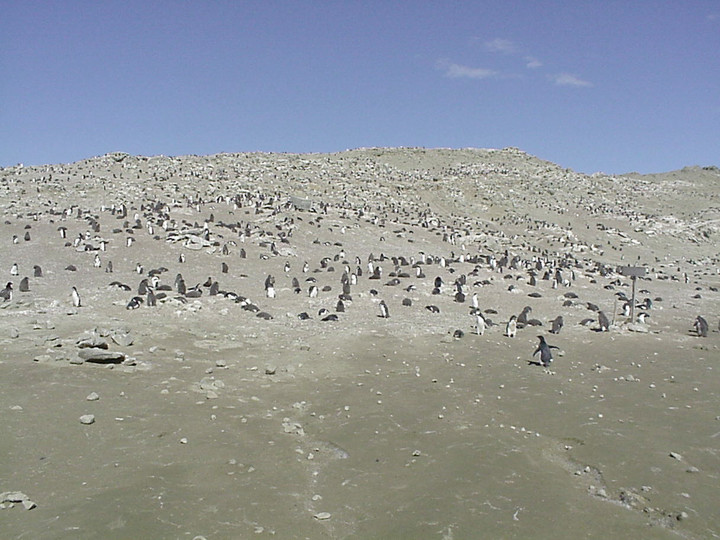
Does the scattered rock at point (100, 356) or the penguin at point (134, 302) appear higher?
the penguin at point (134, 302)

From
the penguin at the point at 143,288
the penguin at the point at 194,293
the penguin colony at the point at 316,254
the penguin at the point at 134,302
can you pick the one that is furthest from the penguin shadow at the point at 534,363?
the penguin at the point at 143,288

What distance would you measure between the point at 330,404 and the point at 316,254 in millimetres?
22600

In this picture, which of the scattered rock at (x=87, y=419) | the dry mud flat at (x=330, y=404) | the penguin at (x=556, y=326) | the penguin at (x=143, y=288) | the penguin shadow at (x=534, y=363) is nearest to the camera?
the dry mud flat at (x=330, y=404)

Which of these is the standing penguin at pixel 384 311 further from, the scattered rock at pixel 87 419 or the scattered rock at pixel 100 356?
the scattered rock at pixel 87 419

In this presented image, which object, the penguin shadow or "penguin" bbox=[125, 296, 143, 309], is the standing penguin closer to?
the penguin shadow

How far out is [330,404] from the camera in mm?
12195

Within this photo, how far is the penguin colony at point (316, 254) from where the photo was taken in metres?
21.5

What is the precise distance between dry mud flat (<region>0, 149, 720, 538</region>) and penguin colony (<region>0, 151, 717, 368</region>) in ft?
0.93

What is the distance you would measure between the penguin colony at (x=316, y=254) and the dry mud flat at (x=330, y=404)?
0.28 m

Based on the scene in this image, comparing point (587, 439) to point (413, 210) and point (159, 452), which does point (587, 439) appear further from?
point (413, 210)

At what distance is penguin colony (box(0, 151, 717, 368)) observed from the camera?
2148cm

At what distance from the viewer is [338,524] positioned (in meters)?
7.48

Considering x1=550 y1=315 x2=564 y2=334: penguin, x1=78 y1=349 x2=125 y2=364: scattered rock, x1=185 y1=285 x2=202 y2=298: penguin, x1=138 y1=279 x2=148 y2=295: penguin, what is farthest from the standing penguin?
x1=78 y1=349 x2=125 y2=364: scattered rock

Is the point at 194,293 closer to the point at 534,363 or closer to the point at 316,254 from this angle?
the point at 534,363
